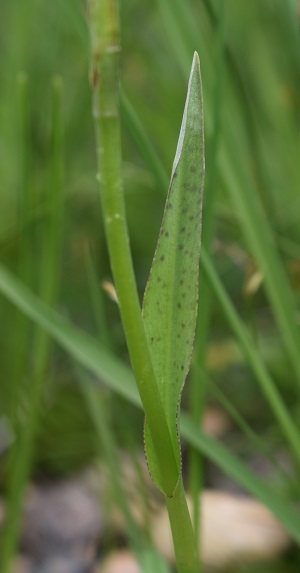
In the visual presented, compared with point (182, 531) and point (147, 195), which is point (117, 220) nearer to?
point (182, 531)

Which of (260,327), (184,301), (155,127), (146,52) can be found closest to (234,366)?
(260,327)

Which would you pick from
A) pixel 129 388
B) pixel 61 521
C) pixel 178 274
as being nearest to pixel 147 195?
pixel 61 521

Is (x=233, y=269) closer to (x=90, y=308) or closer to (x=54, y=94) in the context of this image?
(x=90, y=308)

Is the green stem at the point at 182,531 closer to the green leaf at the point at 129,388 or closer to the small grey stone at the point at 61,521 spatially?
the green leaf at the point at 129,388

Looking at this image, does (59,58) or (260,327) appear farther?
(59,58)

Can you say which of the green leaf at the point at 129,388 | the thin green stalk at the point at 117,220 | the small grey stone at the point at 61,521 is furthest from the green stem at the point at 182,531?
the small grey stone at the point at 61,521

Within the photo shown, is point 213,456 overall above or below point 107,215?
below
